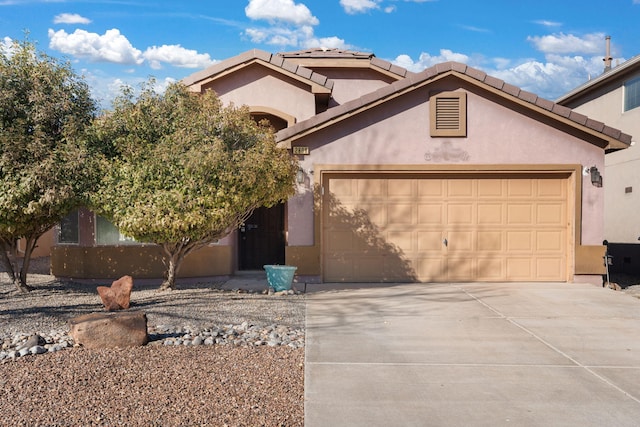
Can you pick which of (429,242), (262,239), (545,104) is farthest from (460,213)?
(262,239)

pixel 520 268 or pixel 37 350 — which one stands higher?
pixel 520 268

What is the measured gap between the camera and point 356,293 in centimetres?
1057

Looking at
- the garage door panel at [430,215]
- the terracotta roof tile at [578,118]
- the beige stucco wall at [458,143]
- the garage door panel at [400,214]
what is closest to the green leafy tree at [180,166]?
the beige stucco wall at [458,143]

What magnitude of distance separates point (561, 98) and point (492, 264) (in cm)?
1017

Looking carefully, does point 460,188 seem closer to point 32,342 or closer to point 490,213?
point 490,213

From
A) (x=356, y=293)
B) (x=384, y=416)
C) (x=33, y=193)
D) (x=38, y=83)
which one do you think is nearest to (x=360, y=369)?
(x=384, y=416)

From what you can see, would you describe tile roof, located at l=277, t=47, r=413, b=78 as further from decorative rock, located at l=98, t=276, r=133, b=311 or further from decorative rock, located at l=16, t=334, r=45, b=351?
decorative rock, located at l=16, t=334, r=45, b=351

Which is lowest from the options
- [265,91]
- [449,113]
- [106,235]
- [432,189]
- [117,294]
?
[117,294]

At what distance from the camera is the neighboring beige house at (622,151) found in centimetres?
1507

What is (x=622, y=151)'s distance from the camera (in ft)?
51.5

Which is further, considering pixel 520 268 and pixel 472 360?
pixel 520 268

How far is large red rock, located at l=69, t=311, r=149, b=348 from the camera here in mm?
6293

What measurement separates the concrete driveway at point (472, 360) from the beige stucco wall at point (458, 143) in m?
2.98

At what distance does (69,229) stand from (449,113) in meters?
8.64
